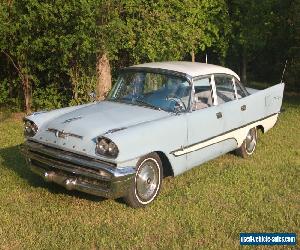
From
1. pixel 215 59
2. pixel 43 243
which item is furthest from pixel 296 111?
pixel 43 243

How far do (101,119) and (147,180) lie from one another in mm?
950

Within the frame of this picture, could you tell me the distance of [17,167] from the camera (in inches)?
273

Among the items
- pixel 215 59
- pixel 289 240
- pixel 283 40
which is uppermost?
pixel 289 240

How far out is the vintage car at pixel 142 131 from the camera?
16.9 ft

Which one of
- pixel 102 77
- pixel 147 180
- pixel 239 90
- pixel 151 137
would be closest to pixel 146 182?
pixel 147 180

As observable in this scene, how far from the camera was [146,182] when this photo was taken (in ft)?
18.2

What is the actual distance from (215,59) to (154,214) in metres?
15.9

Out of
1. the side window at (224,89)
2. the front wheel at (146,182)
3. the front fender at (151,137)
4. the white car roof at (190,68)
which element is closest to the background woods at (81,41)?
the white car roof at (190,68)

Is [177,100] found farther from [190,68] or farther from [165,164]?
[165,164]

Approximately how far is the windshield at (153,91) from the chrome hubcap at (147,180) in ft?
3.06

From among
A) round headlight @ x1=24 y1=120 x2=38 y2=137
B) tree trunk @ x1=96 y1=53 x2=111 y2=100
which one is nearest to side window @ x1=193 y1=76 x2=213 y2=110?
round headlight @ x1=24 y1=120 x2=38 y2=137

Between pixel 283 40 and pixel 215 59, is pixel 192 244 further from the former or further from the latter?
pixel 215 59

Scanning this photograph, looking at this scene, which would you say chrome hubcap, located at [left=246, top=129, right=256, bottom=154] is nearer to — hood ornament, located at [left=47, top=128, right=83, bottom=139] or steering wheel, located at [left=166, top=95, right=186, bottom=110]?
steering wheel, located at [left=166, top=95, right=186, bottom=110]

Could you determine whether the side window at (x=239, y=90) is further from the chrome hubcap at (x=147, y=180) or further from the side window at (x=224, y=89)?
the chrome hubcap at (x=147, y=180)
